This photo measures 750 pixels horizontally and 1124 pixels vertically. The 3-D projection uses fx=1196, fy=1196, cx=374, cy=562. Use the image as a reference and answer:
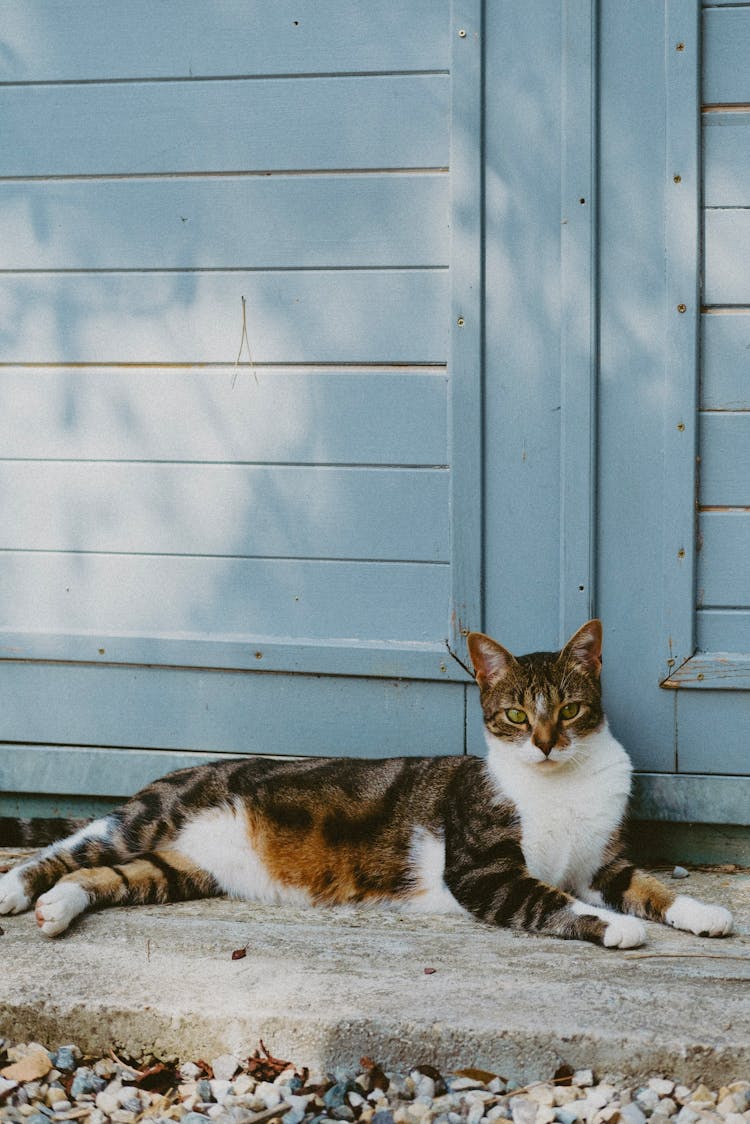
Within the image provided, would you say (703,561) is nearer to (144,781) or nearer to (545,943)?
(545,943)

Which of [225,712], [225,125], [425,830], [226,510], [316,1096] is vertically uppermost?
[225,125]

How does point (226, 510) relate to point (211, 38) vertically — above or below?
below

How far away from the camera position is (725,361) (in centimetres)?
324

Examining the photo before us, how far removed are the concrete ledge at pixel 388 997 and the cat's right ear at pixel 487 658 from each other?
2.15 ft

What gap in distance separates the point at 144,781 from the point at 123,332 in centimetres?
134

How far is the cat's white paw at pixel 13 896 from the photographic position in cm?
295

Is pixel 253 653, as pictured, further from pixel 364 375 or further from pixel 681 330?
pixel 681 330

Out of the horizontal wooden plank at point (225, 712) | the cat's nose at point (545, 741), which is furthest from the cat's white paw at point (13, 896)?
the cat's nose at point (545, 741)

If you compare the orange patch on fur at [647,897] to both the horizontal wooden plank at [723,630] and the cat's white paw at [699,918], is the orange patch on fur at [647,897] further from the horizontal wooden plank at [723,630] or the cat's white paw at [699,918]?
the horizontal wooden plank at [723,630]

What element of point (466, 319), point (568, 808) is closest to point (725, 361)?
point (466, 319)

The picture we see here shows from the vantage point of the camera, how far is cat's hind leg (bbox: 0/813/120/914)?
2971 mm

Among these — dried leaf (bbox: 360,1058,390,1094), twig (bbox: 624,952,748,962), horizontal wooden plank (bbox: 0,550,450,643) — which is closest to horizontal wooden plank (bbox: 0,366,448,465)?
horizontal wooden plank (bbox: 0,550,450,643)

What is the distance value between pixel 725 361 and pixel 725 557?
53cm

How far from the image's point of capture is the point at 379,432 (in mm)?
3420
